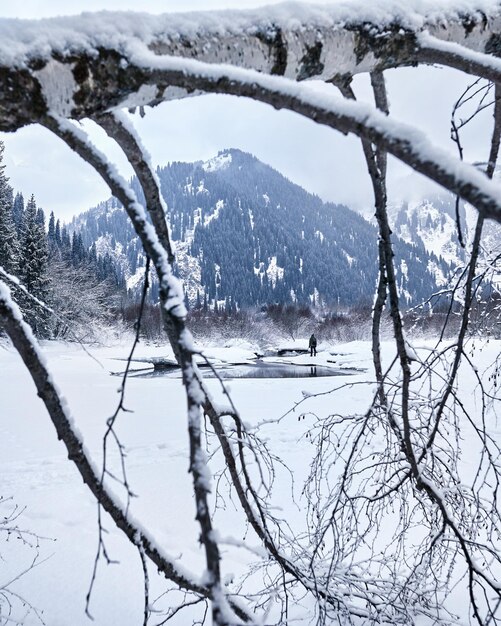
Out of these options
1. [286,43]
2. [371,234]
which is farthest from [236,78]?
[371,234]

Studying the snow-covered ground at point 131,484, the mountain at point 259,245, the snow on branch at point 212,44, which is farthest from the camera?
the mountain at point 259,245

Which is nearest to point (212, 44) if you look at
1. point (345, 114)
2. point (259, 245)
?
point (345, 114)

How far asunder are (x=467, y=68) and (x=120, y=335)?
3839 centimetres

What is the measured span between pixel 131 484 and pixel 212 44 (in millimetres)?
5877

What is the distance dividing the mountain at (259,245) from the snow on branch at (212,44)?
97.6m

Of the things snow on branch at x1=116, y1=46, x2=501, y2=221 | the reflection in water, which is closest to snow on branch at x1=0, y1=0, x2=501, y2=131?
snow on branch at x1=116, y1=46, x2=501, y2=221

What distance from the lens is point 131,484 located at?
5840 millimetres

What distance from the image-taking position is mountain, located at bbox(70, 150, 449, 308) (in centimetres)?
11812

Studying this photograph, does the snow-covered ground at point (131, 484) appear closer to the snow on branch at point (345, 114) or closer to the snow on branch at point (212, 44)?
the snow on branch at point (212, 44)

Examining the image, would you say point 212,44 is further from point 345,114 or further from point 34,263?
point 34,263

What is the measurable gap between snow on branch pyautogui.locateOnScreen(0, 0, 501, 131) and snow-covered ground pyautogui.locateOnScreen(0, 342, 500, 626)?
70 cm

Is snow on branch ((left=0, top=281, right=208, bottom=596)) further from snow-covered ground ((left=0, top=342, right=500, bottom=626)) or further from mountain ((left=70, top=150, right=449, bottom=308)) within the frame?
mountain ((left=70, top=150, right=449, bottom=308))

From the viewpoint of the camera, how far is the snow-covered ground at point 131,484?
3.51 metres

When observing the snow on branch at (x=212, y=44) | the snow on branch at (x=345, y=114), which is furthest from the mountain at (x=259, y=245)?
the snow on branch at (x=345, y=114)
